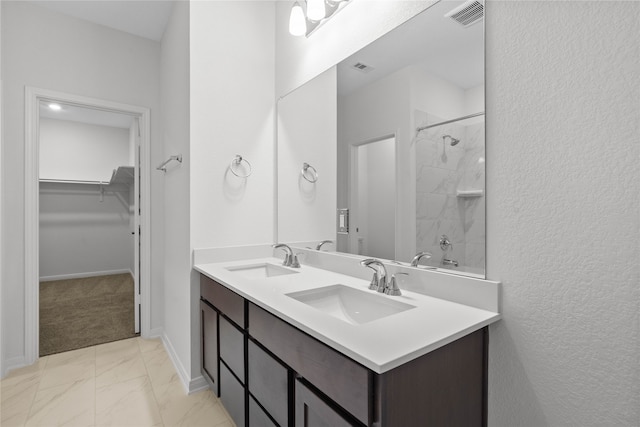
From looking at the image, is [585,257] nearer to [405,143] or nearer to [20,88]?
[405,143]

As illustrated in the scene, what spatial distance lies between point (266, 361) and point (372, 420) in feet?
1.85

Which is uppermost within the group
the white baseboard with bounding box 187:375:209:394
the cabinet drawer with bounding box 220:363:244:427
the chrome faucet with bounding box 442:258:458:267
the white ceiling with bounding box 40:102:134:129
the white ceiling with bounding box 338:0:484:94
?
the white ceiling with bounding box 40:102:134:129

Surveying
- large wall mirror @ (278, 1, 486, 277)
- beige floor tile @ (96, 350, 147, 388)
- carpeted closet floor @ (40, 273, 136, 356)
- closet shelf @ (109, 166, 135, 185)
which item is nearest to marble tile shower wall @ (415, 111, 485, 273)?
large wall mirror @ (278, 1, 486, 277)

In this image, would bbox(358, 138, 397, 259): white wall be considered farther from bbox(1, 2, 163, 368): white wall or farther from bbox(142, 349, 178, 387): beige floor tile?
bbox(1, 2, 163, 368): white wall

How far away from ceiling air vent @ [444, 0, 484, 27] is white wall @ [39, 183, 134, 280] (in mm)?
5724

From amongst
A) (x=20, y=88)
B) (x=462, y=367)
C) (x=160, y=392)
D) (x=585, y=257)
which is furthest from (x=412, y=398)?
(x=20, y=88)

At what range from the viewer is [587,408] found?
Answer: 33.8 inches

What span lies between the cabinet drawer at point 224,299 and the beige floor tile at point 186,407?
610 millimetres

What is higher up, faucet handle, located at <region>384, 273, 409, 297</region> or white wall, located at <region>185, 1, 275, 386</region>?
white wall, located at <region>185, 1, 275, 386</region>

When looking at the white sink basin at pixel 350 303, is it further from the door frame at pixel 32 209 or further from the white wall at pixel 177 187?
the door frame at pixel 32 209

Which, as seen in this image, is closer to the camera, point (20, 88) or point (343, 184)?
point (343, 184)

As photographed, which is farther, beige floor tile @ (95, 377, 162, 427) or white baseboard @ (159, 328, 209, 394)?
white baseboard @ (159, 328, 209, 394)

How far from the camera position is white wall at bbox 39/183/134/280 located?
4.81 meters

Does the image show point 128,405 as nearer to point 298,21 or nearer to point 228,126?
point 228,126
